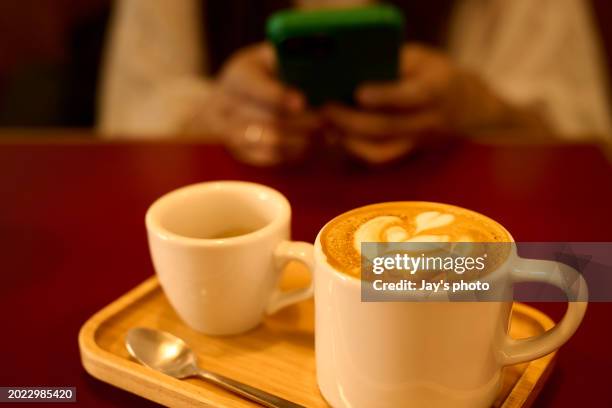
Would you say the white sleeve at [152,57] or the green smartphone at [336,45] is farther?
the white sleeve at [152,57]

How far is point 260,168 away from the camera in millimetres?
913

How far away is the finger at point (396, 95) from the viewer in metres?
0.91

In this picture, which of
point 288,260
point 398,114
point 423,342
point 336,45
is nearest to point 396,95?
point 398,114

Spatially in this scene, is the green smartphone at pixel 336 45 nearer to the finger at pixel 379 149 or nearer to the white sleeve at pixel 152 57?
the finger at pixel 379 149

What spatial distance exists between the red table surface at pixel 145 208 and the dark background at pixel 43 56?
0.81m

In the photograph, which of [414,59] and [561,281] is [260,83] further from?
[561,281]

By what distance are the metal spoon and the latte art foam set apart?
0.37ft

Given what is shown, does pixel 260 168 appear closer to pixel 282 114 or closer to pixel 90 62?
pixel 282 114

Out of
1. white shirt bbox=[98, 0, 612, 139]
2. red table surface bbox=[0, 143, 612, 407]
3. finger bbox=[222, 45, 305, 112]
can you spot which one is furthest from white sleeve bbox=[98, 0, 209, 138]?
red table surface bbox=[0, 143, 612, 407]

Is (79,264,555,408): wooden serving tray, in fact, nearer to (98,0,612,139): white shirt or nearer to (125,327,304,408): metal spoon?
(125,327,304,408): metal spoon

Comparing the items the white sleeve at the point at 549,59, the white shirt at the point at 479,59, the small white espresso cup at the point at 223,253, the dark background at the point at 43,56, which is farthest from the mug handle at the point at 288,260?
the dark background at the point at 43,56

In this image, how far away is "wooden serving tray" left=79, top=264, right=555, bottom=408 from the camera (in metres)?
0.45

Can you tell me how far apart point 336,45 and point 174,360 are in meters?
0.50

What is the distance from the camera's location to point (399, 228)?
17.5 inches
